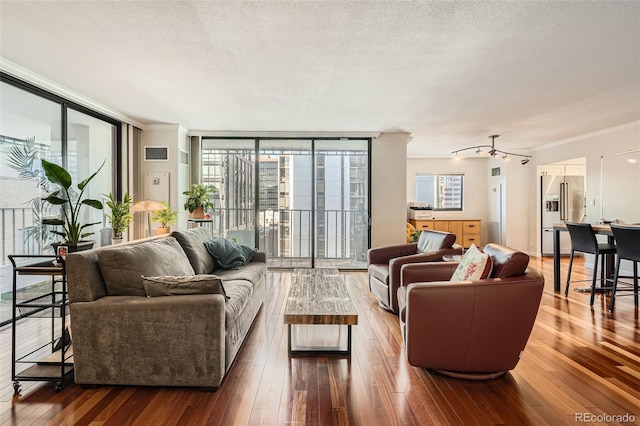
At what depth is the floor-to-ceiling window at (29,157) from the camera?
354 cm

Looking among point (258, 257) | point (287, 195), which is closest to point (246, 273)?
point (258, 257)

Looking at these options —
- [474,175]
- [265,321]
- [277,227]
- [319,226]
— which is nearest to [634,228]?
[265,321]

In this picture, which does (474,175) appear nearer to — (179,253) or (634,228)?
(634,228)

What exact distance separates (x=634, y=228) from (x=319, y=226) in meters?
4.29

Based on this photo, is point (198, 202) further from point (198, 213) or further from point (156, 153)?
point (156, 153)

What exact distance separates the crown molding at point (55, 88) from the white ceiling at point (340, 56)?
0.32 ft

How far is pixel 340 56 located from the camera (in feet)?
10.0

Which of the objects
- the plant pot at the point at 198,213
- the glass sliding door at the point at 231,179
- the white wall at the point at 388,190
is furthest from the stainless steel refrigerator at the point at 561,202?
the plant pot at the point at 198,213

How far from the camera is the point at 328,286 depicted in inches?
137

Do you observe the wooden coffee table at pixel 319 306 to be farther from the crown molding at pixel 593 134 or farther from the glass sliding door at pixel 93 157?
the crown molding at pixel 593 134

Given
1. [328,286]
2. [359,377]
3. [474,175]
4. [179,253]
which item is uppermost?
[474,175]

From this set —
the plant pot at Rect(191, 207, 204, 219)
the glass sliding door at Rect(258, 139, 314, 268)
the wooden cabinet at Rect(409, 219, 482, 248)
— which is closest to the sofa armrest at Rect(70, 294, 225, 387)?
the plant pot at Rect(191, 207, 204, 219)

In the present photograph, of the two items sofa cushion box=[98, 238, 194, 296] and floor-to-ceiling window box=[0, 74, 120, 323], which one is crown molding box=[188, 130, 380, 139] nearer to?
floor-to-ceiling window box=[0, 74, 120, 323]

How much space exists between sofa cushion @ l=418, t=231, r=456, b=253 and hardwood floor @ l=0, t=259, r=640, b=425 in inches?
51.3
